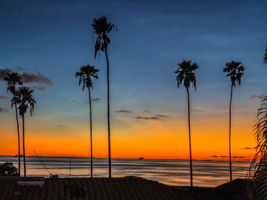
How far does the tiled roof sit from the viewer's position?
2577 cm

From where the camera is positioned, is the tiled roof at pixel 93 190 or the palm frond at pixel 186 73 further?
the palm frond at pixel 186 73

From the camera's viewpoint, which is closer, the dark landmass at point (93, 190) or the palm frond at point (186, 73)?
the dark landmass at point (93, 190)

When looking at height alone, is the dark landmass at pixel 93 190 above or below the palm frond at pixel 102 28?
below

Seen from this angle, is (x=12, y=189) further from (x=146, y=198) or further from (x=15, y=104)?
(x=15, y=104)

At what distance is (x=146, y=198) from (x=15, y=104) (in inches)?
1699

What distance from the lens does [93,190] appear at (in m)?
27.2

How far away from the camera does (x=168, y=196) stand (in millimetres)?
27078

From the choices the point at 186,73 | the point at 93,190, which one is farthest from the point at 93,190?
the point at 186,73

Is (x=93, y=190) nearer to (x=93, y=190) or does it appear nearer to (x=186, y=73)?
(x=93, y=190)

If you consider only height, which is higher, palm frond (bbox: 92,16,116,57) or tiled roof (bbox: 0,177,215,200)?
palm frond (bbox: 92,16,116,57)

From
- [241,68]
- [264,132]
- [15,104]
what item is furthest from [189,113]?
[264,132]

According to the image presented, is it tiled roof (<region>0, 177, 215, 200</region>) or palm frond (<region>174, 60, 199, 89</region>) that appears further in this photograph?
palm frond (<region>174, 60, 199, 89</region>)

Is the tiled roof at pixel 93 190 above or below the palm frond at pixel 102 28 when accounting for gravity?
below

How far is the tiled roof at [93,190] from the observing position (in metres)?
25.8
